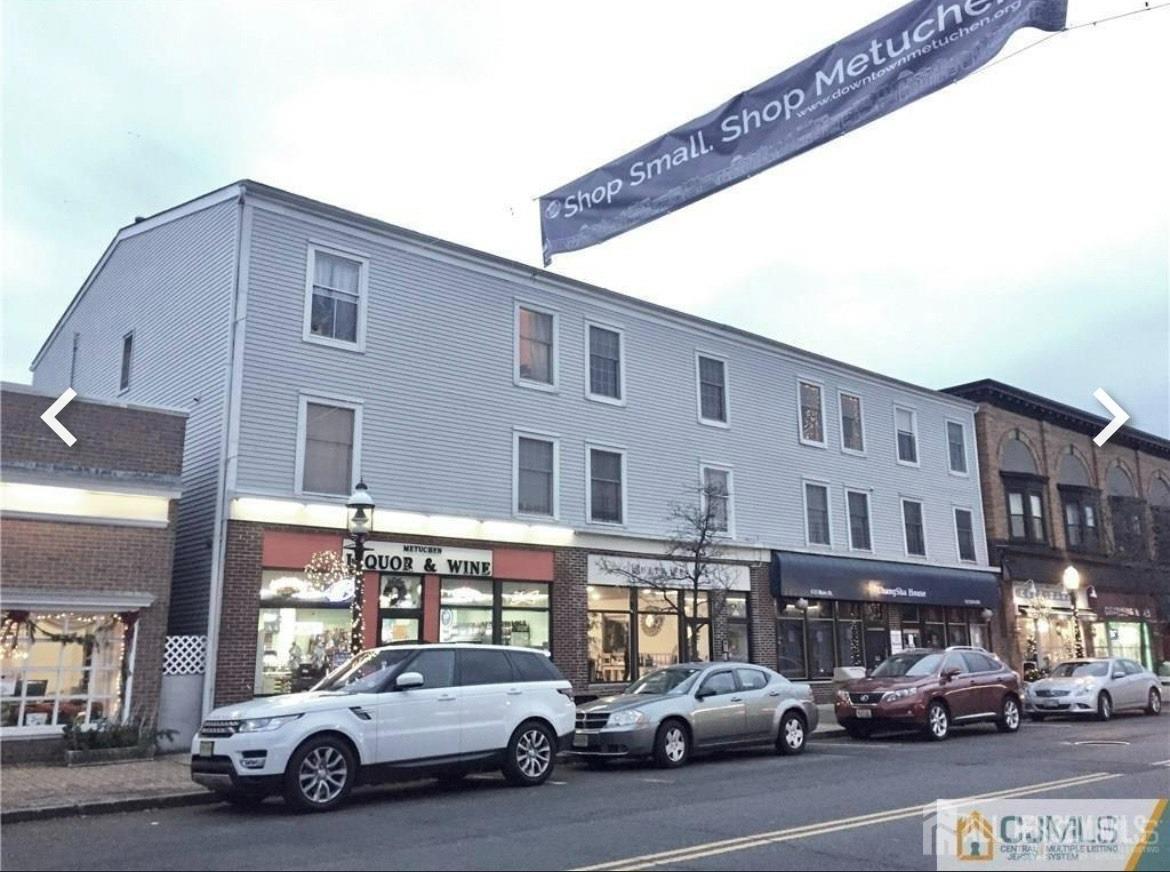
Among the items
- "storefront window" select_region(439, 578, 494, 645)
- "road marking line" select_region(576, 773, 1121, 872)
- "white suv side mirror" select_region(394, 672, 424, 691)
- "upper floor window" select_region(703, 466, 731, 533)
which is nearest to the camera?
"road marking line" select_region(576, 773, 1121, 872)

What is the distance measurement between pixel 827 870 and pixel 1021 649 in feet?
98.2

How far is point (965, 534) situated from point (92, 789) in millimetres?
28917

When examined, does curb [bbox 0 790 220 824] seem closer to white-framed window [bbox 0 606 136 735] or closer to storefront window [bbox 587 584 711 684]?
white-framed window [bbox 0 606 136 735]

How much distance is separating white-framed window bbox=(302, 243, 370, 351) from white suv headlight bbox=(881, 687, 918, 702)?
11.9m

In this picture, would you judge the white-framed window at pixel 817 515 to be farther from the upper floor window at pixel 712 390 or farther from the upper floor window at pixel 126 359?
the upper floor window at pixel 126 359

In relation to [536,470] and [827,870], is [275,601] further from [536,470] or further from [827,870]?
[827,870]

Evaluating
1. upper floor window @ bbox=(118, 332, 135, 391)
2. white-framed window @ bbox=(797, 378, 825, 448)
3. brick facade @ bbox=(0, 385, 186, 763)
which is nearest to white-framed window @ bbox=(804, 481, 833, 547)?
white-framed window @ bbox=(797, 378, 825, 448)

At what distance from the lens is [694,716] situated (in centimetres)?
1488

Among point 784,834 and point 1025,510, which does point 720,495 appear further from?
point 1025,510

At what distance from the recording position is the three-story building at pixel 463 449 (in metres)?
18.3

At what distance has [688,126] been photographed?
9398 mm

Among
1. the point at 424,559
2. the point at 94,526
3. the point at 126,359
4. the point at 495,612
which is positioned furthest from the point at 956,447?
the point at 94,526

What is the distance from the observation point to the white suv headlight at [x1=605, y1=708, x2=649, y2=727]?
46.9 feet

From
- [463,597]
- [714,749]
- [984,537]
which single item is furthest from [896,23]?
[984,537]
